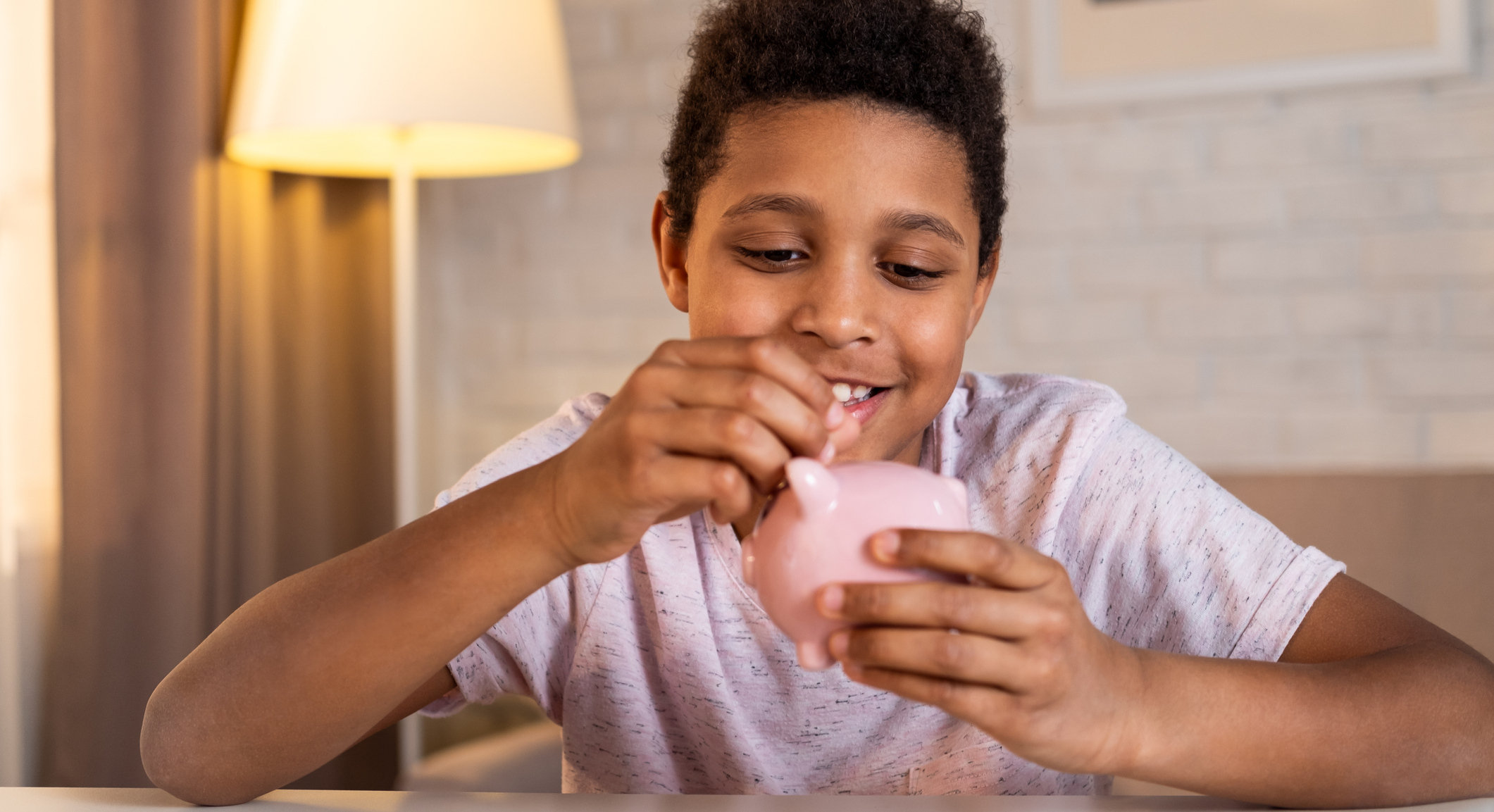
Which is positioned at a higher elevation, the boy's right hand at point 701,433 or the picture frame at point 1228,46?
the picture frame at point 1228,46

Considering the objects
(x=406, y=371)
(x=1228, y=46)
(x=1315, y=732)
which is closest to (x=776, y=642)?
(x=1315, y=732)

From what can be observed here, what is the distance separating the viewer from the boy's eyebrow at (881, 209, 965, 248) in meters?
0.79

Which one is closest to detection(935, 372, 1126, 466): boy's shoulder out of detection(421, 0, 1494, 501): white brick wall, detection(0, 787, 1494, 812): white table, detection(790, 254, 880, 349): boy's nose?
detection(790, 254, 880, 349): boy's nose

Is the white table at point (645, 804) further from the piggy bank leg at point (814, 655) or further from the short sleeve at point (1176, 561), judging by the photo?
the short sleeve at point (1176, 561)

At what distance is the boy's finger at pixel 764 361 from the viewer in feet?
1.82

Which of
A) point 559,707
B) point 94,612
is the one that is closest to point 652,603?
point 559,707

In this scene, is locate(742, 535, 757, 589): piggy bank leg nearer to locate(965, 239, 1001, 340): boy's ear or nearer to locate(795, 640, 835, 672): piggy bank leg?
locate(795, 640, 835, 672): piggy bank leg

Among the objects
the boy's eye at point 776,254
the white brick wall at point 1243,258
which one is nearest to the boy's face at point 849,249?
the boy's eye at point 776,254

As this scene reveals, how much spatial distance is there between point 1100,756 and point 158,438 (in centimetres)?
136

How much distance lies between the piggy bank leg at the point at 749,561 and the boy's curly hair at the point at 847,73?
37 cm

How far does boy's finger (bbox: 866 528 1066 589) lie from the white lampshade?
1.33 meters

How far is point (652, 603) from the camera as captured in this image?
93cm

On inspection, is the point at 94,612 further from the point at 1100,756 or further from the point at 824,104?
the point at 1100,756

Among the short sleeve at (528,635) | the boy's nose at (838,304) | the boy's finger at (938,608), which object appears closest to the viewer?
the boy's finger at (938,608)
